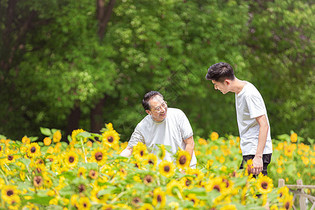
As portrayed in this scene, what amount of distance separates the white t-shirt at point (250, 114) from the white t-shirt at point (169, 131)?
1.39ft

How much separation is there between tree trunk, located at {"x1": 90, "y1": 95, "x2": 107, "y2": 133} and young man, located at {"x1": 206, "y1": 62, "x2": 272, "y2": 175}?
6033mm

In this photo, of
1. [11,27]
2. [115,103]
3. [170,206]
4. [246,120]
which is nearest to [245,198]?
[170,206]

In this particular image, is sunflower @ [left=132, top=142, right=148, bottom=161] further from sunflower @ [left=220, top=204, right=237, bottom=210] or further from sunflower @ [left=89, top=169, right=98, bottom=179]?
sunflower @ [left=220, top=204, right=237, bottom=210]

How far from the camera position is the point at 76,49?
27.4ft

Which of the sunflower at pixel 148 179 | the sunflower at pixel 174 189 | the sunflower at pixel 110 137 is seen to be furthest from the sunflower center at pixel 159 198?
the sunflower at pixel 110 137

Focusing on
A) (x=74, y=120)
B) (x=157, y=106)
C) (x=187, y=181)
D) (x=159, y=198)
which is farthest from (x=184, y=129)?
(x=74, y=120)

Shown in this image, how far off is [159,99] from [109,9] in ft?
20.6

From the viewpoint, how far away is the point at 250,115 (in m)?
3.33

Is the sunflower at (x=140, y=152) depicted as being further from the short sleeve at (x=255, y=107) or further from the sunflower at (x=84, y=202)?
the short sleeve at (x=255, y=107)

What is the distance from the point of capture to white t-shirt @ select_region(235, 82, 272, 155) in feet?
10.9

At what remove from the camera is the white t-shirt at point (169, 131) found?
3578 millimetres

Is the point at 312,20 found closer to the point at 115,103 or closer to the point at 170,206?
the point at 115,103

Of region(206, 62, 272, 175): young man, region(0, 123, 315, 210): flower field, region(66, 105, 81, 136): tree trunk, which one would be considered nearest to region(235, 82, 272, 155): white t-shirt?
region(206, 62, 272, 175): young man

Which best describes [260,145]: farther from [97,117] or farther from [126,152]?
[97,117]
